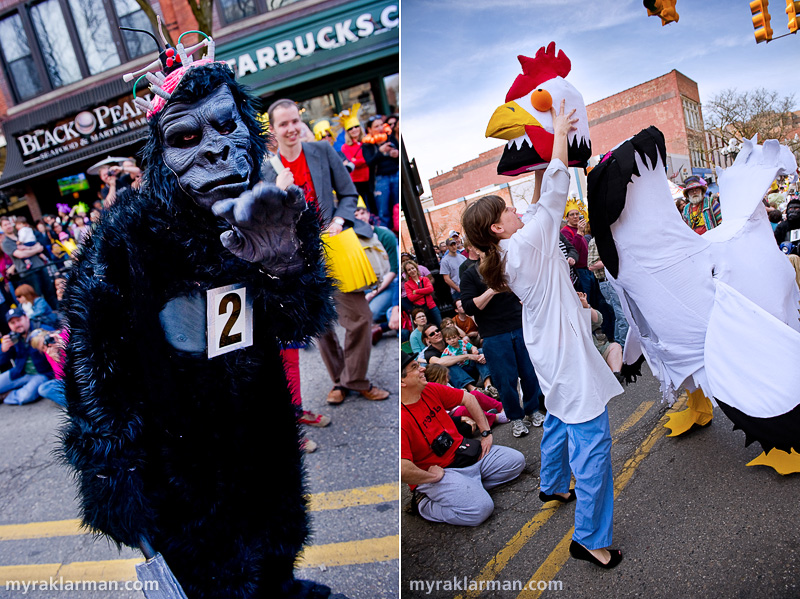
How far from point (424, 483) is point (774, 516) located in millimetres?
1041

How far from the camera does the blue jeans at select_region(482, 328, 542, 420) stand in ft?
6.84

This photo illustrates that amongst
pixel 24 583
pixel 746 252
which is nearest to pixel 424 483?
pixel 746 252

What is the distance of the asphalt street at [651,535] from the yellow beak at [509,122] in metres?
0.92

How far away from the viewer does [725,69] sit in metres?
1.40

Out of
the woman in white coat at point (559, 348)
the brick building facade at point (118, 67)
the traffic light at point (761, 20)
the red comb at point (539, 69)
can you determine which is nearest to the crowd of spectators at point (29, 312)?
the woman in white coat at point (559, 348)

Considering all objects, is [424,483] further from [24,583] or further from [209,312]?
[24,583]

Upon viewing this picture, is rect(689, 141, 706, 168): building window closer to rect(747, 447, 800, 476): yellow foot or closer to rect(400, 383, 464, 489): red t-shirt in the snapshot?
rect(747, 447, 800, 476): yellow foot

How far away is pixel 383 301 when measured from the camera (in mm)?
4477

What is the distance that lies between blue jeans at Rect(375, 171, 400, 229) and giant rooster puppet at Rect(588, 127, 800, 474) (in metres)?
3.48

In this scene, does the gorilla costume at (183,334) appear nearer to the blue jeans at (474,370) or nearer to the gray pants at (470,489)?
the gray pants at (470,489)

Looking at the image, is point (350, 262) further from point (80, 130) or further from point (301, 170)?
point (80, 130)

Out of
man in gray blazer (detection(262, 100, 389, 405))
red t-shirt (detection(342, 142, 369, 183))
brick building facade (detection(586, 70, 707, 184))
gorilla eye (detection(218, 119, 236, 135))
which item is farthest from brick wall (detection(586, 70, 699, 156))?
red t-shirt (detection(342, 142, 369, 183))

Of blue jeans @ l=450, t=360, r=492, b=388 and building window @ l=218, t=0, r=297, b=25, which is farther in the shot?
building window @ l=218, t=0, r=297, b=25

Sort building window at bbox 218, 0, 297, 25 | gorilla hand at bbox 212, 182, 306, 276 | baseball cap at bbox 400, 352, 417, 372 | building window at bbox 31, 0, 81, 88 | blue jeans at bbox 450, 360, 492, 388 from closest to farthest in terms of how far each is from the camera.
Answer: gorilla hand at bbox 212, 182, 306, 276
baseball cap at bbox 400, 352, 417, 372
blue jeans at bbox 450, 360, 492, 388
building window at bbox 218, 0, 297, 25
building window at bbox 31, 0, 81, 88
